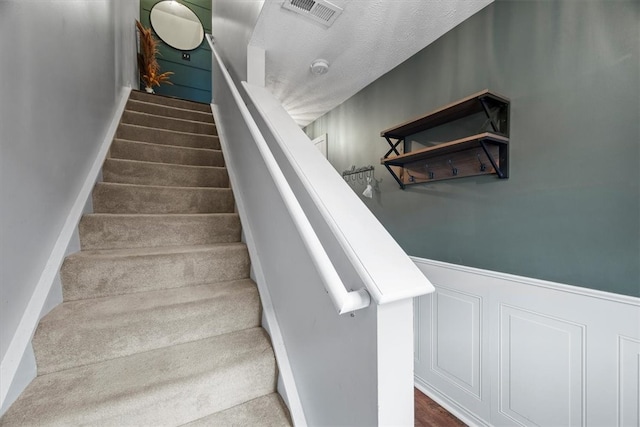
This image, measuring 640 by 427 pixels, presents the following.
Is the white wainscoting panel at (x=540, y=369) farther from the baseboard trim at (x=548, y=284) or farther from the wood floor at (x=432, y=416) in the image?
the wood floor at (x=432, y=416)

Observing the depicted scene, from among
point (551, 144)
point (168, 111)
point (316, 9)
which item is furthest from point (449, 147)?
point (168, 111)

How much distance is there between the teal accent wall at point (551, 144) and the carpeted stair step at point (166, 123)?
1915 millimetres

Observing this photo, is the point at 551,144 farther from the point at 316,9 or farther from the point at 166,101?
the point at 166,101

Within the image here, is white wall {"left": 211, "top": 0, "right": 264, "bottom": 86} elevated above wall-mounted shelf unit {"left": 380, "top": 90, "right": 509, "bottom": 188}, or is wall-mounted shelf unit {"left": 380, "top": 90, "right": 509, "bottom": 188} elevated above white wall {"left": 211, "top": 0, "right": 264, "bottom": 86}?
white wall {"left": 211, "top": 0, "right": 264, "bottom": 86}

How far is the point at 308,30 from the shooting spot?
1.65 m

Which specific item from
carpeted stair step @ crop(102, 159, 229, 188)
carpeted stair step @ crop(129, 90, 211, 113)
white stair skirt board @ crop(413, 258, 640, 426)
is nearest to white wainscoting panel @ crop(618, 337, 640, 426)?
white stair skirt board @ crop(413, 258, 640, 426)

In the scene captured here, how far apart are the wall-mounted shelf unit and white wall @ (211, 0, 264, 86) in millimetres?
1147

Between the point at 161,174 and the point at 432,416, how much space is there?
7.69 feet

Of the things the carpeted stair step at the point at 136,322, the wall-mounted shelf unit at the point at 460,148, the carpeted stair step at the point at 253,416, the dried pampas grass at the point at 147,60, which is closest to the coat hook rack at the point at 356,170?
the wall-mounted shelf unit at the point at 460,148

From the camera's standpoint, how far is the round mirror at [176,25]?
3713 mm

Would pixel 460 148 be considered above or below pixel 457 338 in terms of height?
above

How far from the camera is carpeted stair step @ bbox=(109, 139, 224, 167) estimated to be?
189cm

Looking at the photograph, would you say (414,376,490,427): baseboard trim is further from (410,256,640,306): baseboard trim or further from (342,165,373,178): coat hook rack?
(342,165,373,178): coat hook rack

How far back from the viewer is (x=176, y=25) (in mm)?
3836
